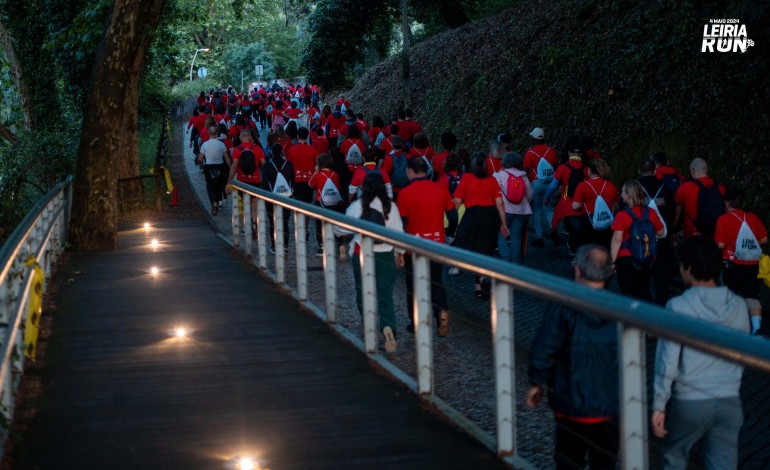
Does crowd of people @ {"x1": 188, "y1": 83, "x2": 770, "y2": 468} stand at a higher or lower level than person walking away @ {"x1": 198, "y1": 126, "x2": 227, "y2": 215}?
lower

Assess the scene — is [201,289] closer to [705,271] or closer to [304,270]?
[304,270]

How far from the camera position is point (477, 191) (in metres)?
11.6

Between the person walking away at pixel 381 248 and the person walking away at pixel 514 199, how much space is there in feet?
13.1

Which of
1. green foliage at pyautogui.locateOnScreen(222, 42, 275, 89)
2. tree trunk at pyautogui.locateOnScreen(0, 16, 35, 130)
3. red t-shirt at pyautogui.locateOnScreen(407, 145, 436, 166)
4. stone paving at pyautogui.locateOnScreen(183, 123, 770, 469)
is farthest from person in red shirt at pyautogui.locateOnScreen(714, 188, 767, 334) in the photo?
green foliage at pyautogui.locateOnScreen(222, 42, 275, 89)

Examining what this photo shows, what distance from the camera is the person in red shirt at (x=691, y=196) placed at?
11145 millimetres

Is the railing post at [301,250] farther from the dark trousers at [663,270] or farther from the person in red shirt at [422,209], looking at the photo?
the dark trousers at [663,270]

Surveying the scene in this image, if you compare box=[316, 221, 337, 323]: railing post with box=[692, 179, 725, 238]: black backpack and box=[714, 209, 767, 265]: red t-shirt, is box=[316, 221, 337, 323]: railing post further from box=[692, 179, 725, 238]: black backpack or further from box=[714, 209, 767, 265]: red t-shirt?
box=[692, 179, 725, 238]: black backpack

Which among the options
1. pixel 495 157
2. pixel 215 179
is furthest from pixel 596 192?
pixel 215 179

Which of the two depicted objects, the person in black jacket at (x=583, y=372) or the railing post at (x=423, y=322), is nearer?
the person in black jacket at (x=583, y=372)

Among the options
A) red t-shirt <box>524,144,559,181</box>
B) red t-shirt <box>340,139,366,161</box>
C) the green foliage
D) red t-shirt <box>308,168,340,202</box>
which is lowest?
red t-shirt <box>308,168,340,202</box>

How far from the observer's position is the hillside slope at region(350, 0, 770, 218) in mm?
17203

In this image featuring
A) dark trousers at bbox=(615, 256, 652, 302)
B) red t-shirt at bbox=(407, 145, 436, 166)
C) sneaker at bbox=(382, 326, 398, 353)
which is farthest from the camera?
red t-shirt at bbox=(407, 145, 436, 166)

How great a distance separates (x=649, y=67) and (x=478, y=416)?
1494 centimetres

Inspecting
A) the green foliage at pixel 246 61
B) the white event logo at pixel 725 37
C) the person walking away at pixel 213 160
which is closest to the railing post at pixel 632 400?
the white event logo at pixel 725 37
